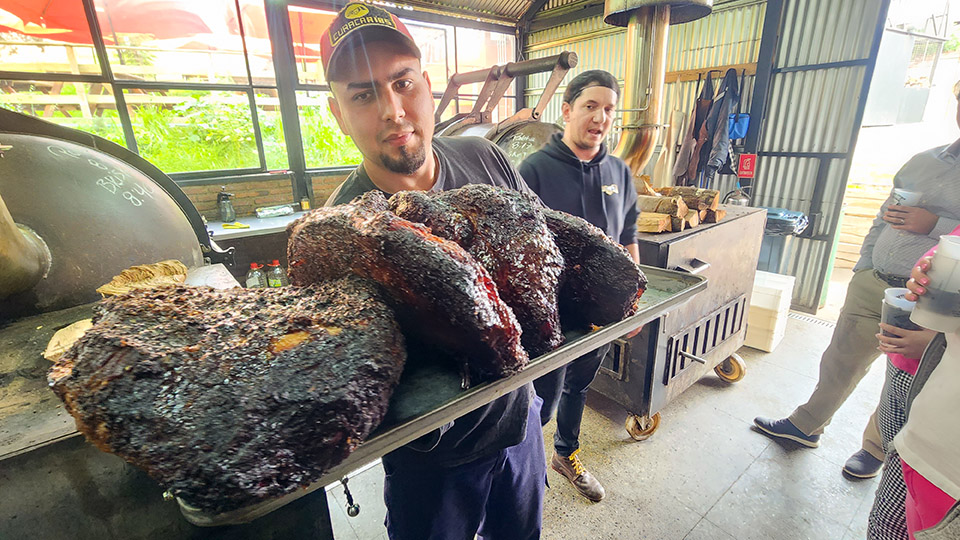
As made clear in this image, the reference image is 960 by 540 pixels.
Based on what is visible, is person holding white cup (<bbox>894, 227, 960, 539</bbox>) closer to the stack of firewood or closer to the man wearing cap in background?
the man wearing cap in background

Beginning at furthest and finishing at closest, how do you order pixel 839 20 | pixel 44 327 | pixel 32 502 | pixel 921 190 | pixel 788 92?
pixel 788 92 → pixel 839 20 → pixel 921 190 → pixel 44 327 → pixel 32 502

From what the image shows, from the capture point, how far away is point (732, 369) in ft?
11.3

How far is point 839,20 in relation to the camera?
471 centimetres

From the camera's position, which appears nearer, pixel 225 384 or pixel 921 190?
pixel 225 384

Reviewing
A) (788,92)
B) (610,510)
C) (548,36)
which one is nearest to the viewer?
(610,510)

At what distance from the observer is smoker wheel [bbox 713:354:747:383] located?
3.40 meters

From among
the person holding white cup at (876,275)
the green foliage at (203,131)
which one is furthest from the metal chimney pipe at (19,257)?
the green foliage at (203,131)

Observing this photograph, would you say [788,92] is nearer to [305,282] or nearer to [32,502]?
[305,282]

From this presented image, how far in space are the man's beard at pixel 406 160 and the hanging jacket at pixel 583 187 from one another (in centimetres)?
96

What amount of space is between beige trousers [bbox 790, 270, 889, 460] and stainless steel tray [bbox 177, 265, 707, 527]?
240cm

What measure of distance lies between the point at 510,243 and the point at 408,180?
70cm

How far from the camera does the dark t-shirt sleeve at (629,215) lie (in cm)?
237

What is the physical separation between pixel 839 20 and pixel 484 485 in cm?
653

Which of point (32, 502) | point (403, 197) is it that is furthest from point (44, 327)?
point (403, 197)
